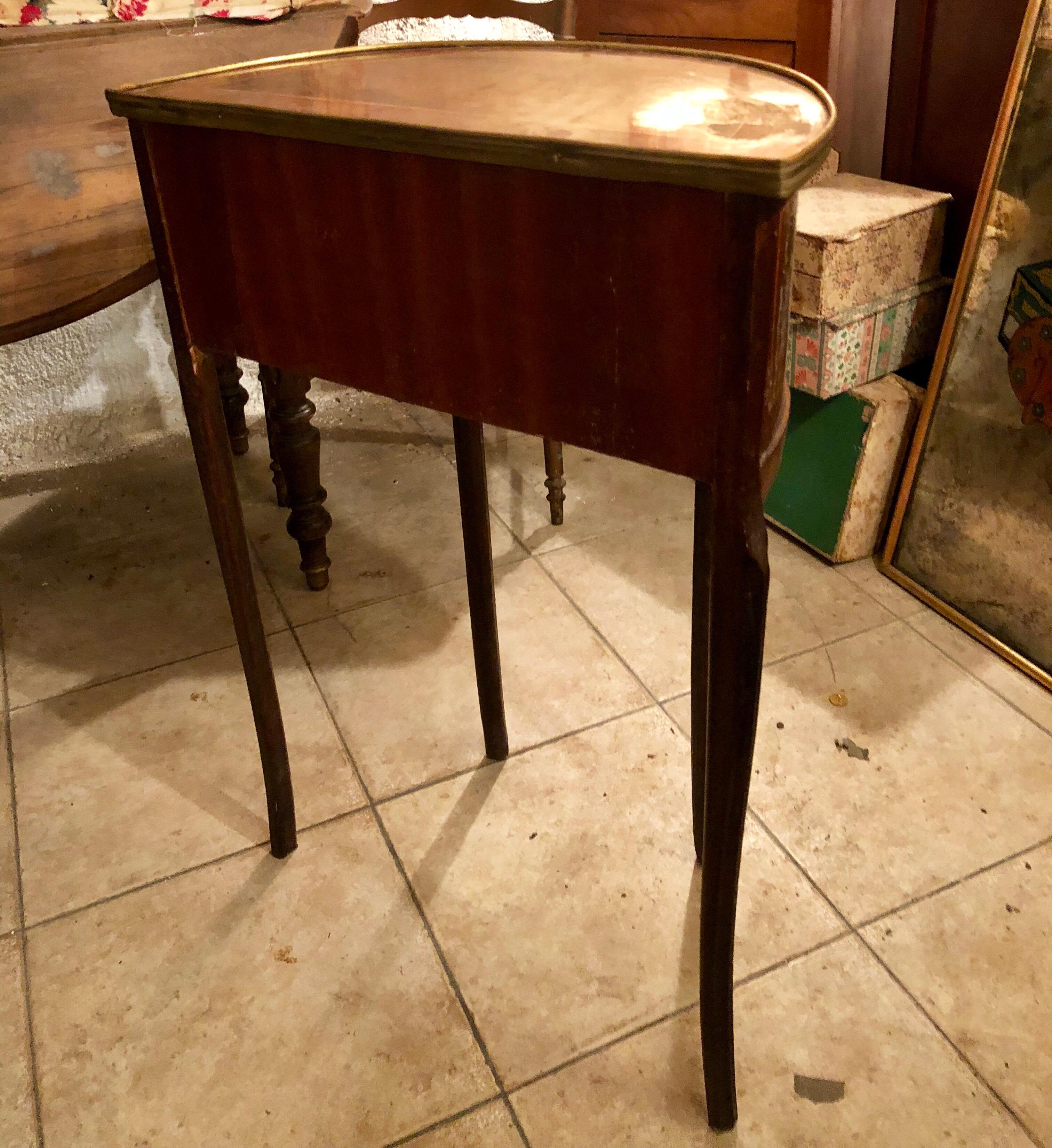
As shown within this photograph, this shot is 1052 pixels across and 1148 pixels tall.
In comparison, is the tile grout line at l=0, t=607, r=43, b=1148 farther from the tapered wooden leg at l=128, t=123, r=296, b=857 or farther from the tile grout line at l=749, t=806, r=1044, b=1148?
the tile grout line at l=749, t=806, r=1044, b=1148

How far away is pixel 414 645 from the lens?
1592 mm

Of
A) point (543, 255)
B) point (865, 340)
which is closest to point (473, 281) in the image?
point (543, 255)

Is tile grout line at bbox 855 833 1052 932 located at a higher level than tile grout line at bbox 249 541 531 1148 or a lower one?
higher

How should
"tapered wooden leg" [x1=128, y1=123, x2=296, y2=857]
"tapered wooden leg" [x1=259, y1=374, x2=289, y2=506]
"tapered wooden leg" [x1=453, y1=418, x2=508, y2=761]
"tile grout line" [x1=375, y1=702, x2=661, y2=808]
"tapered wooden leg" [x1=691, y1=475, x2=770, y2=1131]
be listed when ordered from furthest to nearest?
"tapered wooden leg" [x1=259, y1=374, x2=289, y2=506] < "tile grout line" [x1=375, y1=702, x2=661, y2=808] < "tapered wooden leg" [x1=453, y1=418, x2=508, y2=761] < "tapered wooden leg" [x1=128, y1=123, x2=296, y2=857] < "tapered wooden leg" [x1=691, y1=475, x2=770, y2=1131]

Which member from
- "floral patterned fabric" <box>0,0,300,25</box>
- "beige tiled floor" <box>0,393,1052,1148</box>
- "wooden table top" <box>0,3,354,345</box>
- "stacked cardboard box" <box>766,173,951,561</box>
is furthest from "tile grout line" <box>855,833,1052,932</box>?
"floral patterned fabric" <box>0,0,300,25</box>

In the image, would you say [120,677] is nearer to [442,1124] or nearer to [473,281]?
[442,1124]

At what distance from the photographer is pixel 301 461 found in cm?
162

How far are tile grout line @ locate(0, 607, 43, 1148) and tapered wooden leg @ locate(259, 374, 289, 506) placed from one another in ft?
1.75

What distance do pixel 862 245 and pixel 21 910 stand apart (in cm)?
147

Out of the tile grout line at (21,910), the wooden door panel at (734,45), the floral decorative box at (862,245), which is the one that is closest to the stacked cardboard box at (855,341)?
the floral decorative box at (862,245)

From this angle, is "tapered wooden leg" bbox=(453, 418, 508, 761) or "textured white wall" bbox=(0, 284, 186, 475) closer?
"tapered wooden leg" bbox=(453, 418, 508, 761)

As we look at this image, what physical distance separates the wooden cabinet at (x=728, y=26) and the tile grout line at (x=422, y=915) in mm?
1267

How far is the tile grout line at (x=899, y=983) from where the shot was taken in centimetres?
94

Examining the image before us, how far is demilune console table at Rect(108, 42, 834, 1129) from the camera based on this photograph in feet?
1.96
